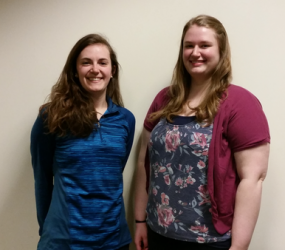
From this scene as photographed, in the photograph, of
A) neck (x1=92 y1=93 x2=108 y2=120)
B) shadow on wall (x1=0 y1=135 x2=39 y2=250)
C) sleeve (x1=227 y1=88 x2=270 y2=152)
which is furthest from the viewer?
shadow on wall (x1=0 y1=135 x2=39 y2=250)

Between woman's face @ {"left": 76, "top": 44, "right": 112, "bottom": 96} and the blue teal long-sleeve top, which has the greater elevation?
woman's face @ {"left": 76, "top": 44, "right": 112, "bottom": 96}

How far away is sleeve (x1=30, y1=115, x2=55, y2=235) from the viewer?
1183mm

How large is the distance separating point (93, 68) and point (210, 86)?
487 mm

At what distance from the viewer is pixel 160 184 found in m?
1.14

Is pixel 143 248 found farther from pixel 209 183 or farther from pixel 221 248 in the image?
pixel 209 183

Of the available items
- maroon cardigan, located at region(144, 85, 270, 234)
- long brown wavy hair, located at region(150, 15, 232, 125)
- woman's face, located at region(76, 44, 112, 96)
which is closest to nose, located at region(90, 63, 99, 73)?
woman's face, located at region(76, 44, 112, 96)

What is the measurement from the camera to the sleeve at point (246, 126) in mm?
991

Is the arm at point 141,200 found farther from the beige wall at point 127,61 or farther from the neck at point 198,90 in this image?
the neck at point 198,90

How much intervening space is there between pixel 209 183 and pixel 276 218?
0.58m

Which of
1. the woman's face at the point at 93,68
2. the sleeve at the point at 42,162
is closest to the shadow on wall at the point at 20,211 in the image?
the sleeve at the point at 42,162

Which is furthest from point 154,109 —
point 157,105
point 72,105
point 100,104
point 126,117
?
point 72,105

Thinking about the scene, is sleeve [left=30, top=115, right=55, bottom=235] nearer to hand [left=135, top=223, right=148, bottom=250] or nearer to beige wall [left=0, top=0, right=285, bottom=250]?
beige wall [left=0, top=0, right=285, bottom=250]

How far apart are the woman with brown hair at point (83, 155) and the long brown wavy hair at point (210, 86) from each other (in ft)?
0.79

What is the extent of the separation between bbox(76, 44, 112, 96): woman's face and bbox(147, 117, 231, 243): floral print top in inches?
13.5
